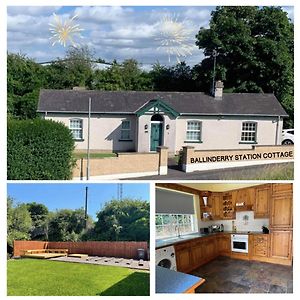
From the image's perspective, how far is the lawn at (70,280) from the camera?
7.04m

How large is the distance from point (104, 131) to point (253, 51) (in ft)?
10.3

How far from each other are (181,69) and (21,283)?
454 cm

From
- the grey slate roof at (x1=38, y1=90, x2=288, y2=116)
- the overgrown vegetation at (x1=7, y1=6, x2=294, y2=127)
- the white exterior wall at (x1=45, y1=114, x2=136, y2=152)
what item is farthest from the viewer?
the grey slate roof at (x1=38, y1=90, x2=288, y2=116)

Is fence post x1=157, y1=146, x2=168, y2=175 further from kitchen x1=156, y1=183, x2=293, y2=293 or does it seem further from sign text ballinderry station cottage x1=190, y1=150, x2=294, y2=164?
kitchen x1=156, y1=183, x2=293, y2=293

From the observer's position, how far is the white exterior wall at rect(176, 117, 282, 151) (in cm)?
1022

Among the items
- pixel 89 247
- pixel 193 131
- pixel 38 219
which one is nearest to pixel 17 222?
pixel 38 219

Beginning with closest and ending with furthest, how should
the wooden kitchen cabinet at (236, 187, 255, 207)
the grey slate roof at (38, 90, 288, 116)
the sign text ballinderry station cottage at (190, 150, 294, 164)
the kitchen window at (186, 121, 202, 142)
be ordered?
1. the wooden kitchen cabinet at (236, 187, 255, 207)
2. the sign text ballinderry station cottage at (190, 150, 294, 164)
3. the grey slate roof at (38, 90, 288, 116)
4. the kitchen window at (186, 121, 202, 142)

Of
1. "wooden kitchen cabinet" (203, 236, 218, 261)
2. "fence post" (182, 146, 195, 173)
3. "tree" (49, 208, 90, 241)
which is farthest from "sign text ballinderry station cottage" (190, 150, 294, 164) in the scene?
"tree" (49, 208, 90, 241)

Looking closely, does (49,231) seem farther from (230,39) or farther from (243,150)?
(230,39)

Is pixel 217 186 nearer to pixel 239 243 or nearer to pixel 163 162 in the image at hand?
pixel 239 243

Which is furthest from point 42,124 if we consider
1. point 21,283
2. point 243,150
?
point 243,150

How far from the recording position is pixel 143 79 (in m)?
9.62

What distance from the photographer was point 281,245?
730 cm
